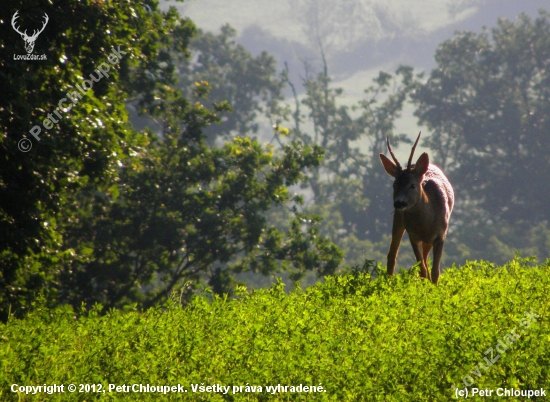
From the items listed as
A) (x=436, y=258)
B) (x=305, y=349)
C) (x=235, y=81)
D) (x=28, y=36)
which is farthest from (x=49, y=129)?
(x=235, y=81)

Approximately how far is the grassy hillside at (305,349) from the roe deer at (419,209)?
207cm

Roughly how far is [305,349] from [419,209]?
503 centimetres

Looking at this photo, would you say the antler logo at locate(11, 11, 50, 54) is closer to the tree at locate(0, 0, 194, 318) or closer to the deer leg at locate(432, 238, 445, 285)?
the tree at locate(0, 0, 194, 318)

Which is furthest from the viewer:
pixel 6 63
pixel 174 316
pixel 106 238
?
pixel 106 238

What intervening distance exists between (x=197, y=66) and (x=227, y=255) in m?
44.7

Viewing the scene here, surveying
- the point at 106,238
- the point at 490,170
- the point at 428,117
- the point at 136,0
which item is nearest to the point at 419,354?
the point at 136,0

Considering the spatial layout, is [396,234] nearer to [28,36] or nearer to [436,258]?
[436,258]

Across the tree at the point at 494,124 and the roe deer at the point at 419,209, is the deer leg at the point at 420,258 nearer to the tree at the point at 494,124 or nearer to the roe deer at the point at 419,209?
the roe deer at the point at 419,209

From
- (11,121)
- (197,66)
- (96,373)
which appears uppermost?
(197,66)

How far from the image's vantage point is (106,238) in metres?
20.6

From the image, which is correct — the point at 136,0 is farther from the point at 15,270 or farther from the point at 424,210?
the point at 424,210

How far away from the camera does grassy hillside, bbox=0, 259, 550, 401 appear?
17.7 ft

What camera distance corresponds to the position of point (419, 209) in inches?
410

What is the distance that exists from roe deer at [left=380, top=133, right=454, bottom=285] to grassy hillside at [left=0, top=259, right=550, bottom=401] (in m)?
2.07
